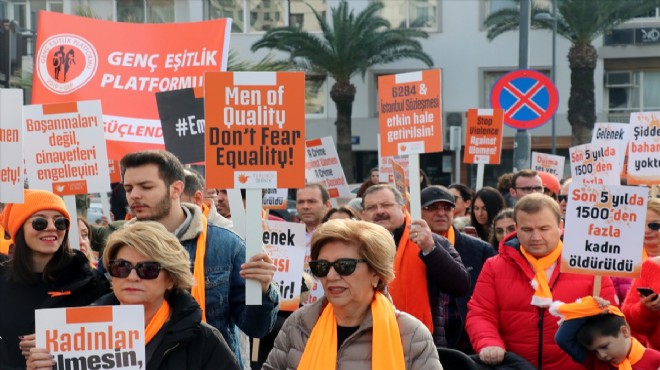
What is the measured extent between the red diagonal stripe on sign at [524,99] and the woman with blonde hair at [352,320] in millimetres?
9132

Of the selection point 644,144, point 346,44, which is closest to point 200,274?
point 644,144

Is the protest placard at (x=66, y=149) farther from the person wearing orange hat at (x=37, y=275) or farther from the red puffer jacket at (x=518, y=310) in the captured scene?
the red puffer jacket at (x=518, y=310)

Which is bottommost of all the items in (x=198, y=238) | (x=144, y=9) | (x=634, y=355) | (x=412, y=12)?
(x=634, y=355)

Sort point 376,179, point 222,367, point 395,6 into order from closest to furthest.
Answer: point 222,367 → point 376,179 → point 395,6

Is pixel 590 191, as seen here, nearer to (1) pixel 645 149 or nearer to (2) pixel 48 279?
(2) pixel 48 279

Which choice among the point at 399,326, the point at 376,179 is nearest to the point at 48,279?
the point at 399,326

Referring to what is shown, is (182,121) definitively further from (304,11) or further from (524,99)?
(304,11)

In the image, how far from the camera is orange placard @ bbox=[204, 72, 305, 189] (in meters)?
4.95

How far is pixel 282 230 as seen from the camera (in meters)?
6.94

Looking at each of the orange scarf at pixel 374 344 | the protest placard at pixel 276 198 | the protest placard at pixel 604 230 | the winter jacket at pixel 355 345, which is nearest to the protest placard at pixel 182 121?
the protest placard at pixel 604 230

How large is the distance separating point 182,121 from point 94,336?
360 centimetres

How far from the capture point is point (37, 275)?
4.96 meters

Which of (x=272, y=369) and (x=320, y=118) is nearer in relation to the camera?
(x=272, y=369)

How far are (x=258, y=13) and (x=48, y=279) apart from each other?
126 feet
